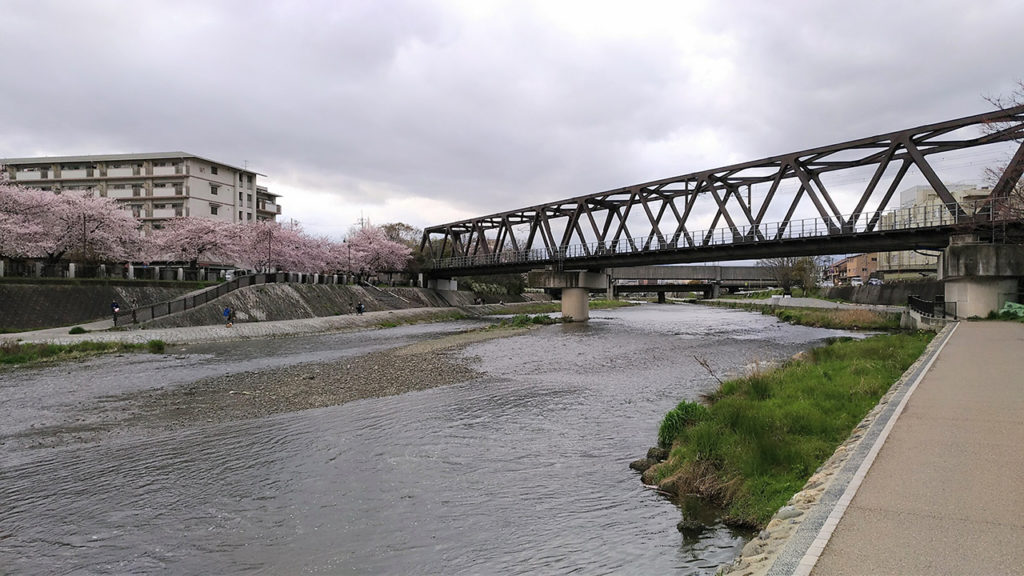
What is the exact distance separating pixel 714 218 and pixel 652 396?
34579 mm

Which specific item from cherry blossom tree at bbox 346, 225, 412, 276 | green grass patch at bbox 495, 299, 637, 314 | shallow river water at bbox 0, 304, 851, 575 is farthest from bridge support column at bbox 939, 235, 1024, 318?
cherry blossom tree at bbox 346, 225, 412, 276

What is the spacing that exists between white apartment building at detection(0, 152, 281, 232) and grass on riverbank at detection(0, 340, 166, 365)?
60.5m

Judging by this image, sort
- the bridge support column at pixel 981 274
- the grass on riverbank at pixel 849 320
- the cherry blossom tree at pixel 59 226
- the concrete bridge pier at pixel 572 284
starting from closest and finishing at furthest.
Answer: the bridge support column at pixel 981 274
the grass on riverbank at pixel 849 320
the cherry blossom tree at pixel 59 226
the concrete bridge pier at pixel 572 284

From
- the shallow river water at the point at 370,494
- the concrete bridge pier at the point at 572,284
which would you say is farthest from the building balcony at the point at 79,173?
the shallow river water at the point at 370,494

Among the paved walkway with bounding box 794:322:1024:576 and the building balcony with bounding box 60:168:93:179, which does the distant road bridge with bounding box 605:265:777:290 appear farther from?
the paved walkway with bounding box 794:322:1024:576

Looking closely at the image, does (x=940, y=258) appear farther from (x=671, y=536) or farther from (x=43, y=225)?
(x=43, y=225)

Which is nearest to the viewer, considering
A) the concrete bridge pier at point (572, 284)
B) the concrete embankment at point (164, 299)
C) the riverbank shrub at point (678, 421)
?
the riverbank shrub at point (678, 421)

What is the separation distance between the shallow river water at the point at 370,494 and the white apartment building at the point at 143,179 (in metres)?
76.3

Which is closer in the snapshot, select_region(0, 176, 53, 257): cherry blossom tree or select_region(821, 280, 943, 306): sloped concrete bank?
select_region(0, 176, 53, 257): cherry blossom tree

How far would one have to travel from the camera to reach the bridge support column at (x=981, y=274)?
31078 millimetres

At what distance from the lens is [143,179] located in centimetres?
8600

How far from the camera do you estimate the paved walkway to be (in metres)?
4.32

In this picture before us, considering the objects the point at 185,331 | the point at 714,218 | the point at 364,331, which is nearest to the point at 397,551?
the point at 185,331

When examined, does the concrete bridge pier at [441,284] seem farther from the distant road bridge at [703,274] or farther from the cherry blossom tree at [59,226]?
the distant road bridge at [703,274]
